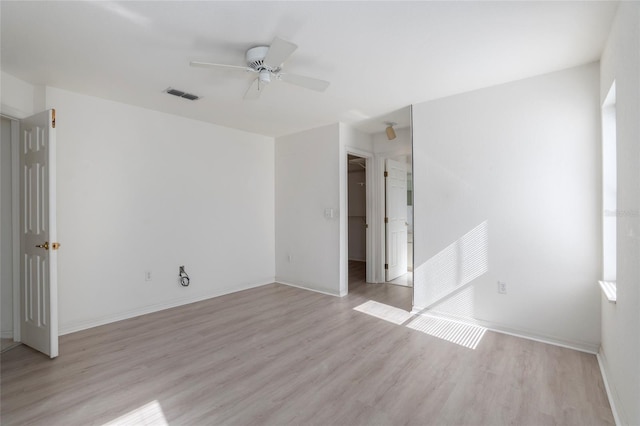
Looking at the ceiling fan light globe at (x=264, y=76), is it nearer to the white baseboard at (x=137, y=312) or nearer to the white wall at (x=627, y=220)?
the white wall at (x=627, y=220)

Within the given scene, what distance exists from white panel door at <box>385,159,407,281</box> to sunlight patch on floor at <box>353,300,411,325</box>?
1.31 meters

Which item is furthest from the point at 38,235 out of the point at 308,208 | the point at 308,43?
the point at 308,208

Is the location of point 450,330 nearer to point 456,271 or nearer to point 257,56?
point 456,271

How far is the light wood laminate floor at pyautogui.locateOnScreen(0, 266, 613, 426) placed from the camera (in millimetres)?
1935

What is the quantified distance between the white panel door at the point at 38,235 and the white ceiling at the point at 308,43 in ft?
1.99

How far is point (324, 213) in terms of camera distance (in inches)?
187

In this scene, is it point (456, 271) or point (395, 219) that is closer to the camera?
point (456, 271)

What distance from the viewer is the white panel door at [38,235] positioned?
2.65m

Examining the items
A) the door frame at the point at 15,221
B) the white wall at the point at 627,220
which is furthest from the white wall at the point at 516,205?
the door frame at the point at 15,221

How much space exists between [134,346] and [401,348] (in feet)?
8.11

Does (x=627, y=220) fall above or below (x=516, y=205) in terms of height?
below

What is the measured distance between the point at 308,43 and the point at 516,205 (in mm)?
2440

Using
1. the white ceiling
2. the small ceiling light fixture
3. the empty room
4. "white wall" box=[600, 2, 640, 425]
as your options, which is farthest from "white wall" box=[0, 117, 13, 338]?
"white wall" box=[600, 2, 640, 425]

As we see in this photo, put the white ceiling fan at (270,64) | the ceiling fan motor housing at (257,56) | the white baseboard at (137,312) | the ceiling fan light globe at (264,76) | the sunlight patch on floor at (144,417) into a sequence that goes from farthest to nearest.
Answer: the white baseboard at (137,312) → the ceiling fan light globe at (264,76) → the ceiling fan motor housing at (257,56) → the white ceiling fan at (270,64) → the sunlight patch on floor at (144,417)
